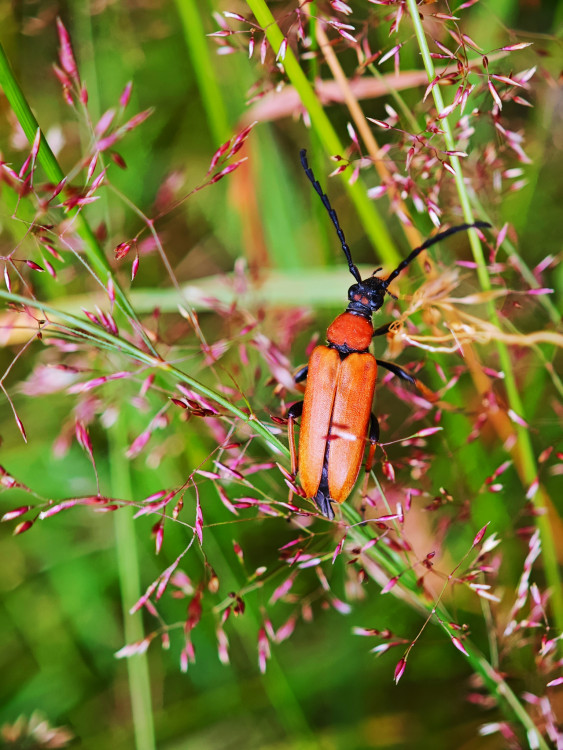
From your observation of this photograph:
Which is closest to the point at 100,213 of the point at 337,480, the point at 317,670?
the point at 337,480

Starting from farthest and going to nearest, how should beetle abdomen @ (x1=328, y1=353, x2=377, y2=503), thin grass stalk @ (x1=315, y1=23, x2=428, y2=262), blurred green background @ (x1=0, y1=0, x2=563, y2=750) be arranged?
blurred green background @ (x1=0, y1=0, x2=563, y2=750)
thin grass stalk @ (x1=315, y1=23, x2=428, y2=262)
beetle abdomen @ (x1=328, y1=353, x2=377, y2=503)

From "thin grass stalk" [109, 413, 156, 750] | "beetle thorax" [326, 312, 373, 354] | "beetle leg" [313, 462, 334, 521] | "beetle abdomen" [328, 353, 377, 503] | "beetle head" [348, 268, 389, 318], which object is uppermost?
"beetle head" [348, 268, 389, 318]

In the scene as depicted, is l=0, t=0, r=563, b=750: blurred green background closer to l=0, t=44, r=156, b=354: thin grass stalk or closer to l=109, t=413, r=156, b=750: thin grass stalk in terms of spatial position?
l=109, t=413, r=156, b=750: thin grass stalk

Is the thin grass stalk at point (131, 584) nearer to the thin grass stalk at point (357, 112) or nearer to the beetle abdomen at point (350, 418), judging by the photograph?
the beetle abdomen at point (350, 418)

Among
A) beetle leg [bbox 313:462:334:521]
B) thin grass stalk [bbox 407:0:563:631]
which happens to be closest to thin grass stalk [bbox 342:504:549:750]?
beetle leg [bbox 313:462:334:521]

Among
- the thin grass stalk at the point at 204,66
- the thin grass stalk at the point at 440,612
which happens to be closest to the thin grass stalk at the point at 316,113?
the thin grass stalk at the point at 204,66

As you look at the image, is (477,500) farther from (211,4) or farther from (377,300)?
(211,4)
